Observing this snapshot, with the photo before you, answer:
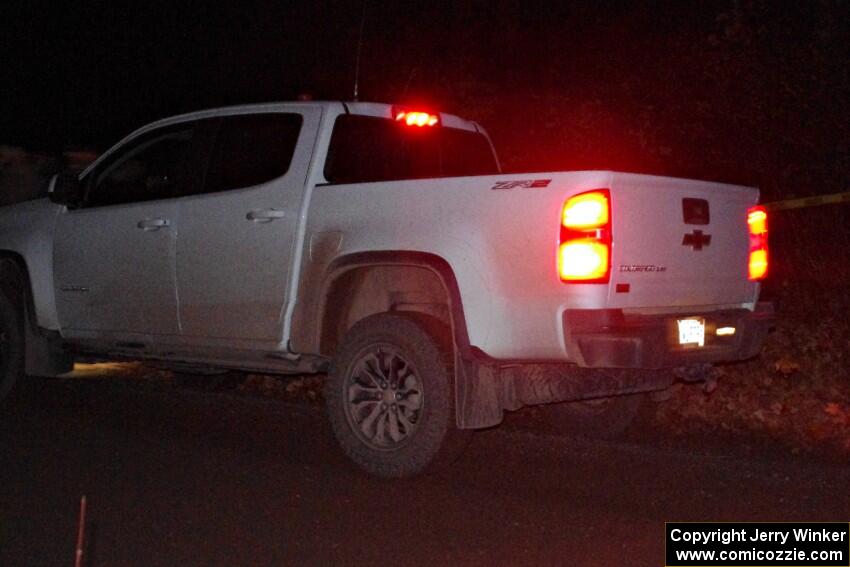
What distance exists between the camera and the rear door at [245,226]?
677cm

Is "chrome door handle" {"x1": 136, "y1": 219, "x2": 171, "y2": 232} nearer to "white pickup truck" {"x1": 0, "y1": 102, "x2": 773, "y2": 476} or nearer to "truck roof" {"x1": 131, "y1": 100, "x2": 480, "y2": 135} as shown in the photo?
→ "white pickup truck" {"x1": 0, "y1": 102, "x2": 773, "y2": 476}

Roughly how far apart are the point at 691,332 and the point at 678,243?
46cm

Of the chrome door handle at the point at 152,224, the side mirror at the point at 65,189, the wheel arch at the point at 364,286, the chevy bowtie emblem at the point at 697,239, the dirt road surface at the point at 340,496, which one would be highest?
the side mirror at the point at 65,189

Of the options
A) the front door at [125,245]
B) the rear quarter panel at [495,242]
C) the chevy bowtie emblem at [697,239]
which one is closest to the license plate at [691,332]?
the chevy bowtie emblem at [697,239]

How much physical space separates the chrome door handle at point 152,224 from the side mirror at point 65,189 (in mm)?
691

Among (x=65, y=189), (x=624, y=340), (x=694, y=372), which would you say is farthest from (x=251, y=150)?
(x=694, y=372)

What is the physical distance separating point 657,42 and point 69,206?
16.6 feet

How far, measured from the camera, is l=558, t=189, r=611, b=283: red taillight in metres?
5.50

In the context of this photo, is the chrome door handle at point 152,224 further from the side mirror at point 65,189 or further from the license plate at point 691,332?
the license plate at point 691,332

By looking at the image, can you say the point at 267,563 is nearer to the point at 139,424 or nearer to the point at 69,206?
the point at 139,424

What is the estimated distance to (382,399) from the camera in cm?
633

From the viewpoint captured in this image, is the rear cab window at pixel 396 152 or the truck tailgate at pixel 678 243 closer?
the truck tailgate at pixel 678 243

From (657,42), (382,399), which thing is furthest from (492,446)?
(657,42)

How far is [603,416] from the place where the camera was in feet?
24.1
